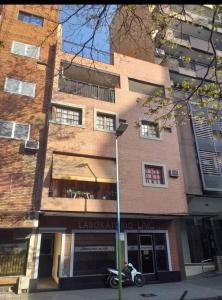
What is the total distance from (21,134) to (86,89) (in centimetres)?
542

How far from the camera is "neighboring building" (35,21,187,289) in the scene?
1472cm

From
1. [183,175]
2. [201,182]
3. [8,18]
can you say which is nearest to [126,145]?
[183,175]

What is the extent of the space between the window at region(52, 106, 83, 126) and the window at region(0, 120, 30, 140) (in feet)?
6.05

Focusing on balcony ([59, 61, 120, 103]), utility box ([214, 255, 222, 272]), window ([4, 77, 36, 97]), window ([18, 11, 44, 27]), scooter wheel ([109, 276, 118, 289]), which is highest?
window ([18, 11, 44, 27])

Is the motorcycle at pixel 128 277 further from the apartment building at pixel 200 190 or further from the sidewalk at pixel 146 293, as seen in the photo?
the apartment building at pixel 200 190

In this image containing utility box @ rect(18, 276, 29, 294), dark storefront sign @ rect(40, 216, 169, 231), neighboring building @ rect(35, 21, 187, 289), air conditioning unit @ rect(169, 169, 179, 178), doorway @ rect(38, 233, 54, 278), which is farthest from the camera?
air conditioning unit @ rect(169, 169, 179, 178)

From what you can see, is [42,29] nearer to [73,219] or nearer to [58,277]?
[73,219]

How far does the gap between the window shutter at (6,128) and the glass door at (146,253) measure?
9.94m

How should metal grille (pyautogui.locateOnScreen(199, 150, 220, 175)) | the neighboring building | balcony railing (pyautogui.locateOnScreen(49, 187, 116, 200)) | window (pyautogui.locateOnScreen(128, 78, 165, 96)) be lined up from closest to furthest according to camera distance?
the neighboring building < balcony railing (pyautogui.locateOnScreen(49, 187, 116, 200)) < metal grille (pyautogui.locateOnScreen(199, 150, 220, 175)) < window (pyautogui.locateOnScreen(128, 78, 165, 96))

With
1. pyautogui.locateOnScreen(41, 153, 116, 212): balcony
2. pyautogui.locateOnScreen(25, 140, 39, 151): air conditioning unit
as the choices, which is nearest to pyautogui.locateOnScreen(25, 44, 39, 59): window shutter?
pyautogui.locateOnScreen(25, 140, 39, 151): air conditioning unit

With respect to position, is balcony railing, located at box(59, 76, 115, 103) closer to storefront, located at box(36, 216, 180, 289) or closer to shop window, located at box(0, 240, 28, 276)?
storefront, located at box(36, 216, 180, 289)

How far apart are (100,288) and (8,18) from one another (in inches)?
705

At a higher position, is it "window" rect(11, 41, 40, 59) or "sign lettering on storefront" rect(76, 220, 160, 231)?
"window" rect(11, 41, 40, 59)

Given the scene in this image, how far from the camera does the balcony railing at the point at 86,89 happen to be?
58.2ft
